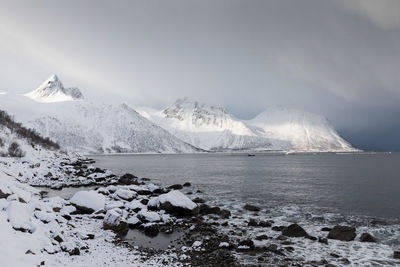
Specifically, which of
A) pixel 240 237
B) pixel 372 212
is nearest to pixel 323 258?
pixel 240 237

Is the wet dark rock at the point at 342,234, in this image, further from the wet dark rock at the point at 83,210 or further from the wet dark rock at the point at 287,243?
the wet dark rock at the point at 83,210

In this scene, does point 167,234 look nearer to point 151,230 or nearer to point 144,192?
point 151,230

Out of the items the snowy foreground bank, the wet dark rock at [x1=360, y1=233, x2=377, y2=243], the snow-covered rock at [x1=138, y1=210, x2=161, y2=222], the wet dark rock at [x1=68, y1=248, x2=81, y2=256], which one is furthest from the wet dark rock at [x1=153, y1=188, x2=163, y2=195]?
the wet dark rock at [x1=360, y1=233, x2=377, y2=243]

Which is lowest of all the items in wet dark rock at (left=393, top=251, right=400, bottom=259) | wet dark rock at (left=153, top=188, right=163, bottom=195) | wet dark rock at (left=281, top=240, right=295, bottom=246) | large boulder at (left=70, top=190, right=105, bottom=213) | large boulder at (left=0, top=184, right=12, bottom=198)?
wet dark rock at (left=153, top=188, right=163, bottom=195)

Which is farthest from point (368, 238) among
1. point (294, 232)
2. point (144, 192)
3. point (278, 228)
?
point (144, 192)

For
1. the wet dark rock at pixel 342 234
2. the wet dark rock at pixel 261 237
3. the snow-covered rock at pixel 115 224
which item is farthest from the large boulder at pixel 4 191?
the wet dark rock at pixel 342 234

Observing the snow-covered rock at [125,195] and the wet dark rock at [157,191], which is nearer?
the snow-covered rock at [125,195]

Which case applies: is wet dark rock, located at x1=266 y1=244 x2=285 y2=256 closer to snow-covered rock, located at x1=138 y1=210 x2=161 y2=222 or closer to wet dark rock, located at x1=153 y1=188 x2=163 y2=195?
snow-covered rock, located at x1=138 y1=210 x2=161 y2=222

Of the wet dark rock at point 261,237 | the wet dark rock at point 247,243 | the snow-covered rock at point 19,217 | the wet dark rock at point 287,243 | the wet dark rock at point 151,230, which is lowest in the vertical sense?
the wet dark rock at point 151,230

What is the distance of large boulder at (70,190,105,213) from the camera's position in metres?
22.7

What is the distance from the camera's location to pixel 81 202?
2309 cm

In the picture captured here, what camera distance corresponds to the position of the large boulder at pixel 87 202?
74.3 ft

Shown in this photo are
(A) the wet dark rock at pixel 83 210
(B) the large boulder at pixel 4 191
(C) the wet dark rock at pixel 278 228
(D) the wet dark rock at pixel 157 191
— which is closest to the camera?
(B) the large boulder at pixel 4 191

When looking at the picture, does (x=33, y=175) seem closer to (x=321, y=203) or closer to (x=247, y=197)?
(x=247, y=197)
